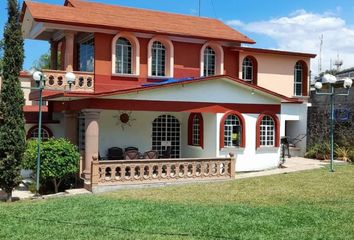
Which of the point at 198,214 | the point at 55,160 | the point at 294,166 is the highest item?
the point at 55,160

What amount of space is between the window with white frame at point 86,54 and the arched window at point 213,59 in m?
5.71

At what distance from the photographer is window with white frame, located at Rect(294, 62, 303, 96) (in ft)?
86.0

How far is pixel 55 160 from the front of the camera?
1653 centimetres

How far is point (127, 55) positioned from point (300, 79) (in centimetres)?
1078

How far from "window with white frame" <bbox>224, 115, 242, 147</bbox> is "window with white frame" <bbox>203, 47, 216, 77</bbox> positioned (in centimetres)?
450

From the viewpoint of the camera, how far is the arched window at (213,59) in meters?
23.3

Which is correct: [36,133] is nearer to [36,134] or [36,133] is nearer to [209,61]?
[36,134]

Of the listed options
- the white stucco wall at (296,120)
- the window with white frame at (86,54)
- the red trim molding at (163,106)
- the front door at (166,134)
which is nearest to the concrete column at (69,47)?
the window with white frame at (86,54)

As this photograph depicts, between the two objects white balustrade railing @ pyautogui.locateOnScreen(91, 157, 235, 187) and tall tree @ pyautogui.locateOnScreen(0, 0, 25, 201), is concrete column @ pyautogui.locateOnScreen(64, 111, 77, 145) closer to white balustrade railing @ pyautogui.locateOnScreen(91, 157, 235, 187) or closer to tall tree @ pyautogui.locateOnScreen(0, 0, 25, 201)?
white balustrade railing @ pyautogui.locateOnScreen(91, 157, 235, 187)

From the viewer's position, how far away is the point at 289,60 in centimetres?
2561

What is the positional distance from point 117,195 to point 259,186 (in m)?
4.75

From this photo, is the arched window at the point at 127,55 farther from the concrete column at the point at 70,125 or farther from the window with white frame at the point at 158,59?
the concrete column at the point at 70,125

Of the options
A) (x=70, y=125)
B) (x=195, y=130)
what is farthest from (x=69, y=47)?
(x=195, y=130)

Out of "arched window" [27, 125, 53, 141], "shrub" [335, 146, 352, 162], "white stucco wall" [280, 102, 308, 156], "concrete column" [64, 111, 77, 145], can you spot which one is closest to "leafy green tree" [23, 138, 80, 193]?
"concrete column" [64, 111, 77, 145]
